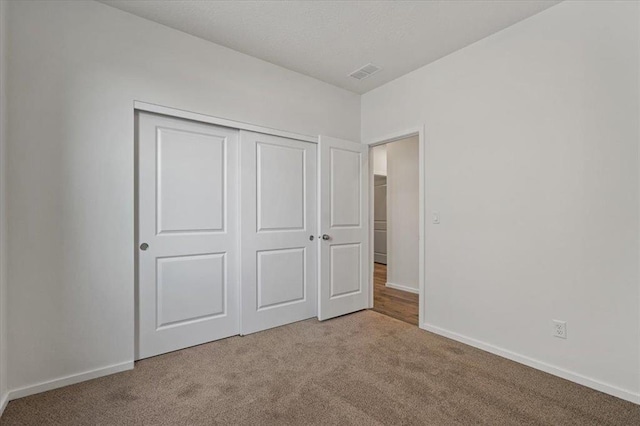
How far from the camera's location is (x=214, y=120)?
8.73 ft

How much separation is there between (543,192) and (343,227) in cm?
185

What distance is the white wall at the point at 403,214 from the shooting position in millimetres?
4578

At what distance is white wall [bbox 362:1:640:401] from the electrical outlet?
0.03 meters

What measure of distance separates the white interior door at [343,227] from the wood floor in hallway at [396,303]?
307mm

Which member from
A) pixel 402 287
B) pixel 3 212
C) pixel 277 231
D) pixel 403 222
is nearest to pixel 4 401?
pixel 3 212

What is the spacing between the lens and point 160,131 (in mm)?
2459

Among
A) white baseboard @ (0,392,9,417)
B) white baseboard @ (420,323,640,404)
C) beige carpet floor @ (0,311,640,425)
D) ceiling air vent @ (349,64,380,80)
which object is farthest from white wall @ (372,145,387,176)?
white baseboard @ (0,392,9,417)

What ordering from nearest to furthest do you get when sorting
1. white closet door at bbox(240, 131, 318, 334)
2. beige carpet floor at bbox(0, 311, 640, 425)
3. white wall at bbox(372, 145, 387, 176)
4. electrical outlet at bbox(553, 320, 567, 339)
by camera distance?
beige carpet floor at bbox(0, 311, 640, 425) < electrical outlet at bbox(553, 320, 567, 339) < white closet door at bbox(240, 131, 318, 334) < white wall at bbox(372, 145, 387, 176)

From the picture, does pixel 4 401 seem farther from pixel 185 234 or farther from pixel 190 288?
pixel 185 234

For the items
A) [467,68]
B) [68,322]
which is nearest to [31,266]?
[68,322]

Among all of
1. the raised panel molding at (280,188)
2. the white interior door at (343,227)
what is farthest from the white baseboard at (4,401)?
the white interior door at (343,227)

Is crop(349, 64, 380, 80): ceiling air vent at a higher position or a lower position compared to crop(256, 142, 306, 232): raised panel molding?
higher

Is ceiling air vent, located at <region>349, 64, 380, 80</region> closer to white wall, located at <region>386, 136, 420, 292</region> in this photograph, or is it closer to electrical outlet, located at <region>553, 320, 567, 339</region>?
white wall, located at <region>386, 136, 420, 292</region>

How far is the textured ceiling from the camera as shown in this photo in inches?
86.0
